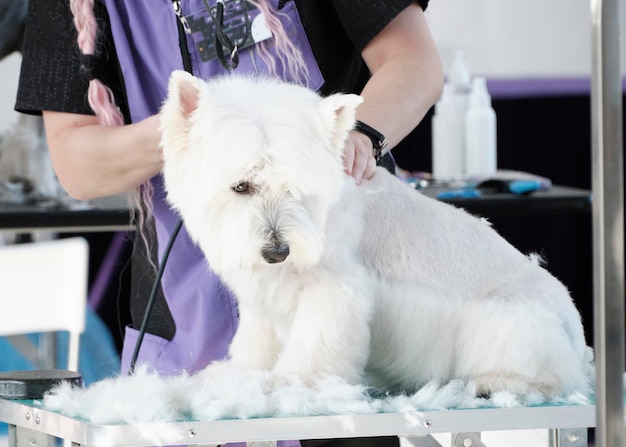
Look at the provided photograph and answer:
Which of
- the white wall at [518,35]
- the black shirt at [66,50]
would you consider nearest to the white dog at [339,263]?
the black shirt at [66,50]

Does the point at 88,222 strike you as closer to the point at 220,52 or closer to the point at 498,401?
the point at 220,52

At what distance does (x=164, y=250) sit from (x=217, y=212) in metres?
0.37

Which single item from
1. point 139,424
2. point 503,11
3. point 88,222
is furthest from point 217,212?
point 503,11

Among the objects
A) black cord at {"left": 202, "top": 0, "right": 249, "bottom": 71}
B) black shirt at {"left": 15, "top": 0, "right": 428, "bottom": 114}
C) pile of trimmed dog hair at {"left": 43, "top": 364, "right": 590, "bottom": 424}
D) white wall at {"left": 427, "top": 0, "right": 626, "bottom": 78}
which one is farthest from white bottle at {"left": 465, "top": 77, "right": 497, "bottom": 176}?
pile of trimmed dog hair at {"left": 43, "top": 364, "right": 590, "bottom": 424}

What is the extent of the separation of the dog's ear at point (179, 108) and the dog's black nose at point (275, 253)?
0.17m

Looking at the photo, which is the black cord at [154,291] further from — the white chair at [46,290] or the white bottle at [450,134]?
the white bottle at [450,134]

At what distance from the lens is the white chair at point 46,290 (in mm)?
2793

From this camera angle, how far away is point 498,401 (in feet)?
3.58

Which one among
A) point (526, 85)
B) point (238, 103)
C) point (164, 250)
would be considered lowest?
point (164, 250)

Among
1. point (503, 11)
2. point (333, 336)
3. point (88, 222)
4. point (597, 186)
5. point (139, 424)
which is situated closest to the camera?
point (597, 186)

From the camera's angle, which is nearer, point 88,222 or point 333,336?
point 333,336

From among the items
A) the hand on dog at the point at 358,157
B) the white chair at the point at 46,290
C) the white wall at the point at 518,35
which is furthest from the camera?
the white wall at the point at 518,35

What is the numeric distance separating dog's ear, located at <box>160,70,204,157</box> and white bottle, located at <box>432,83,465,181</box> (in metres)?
2.07

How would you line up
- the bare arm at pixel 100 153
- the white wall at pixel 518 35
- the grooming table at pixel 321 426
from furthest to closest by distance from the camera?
the white wall at pixel 518 35, the bare arm at pixel 100 153, the grooming table at pixel 321 426
